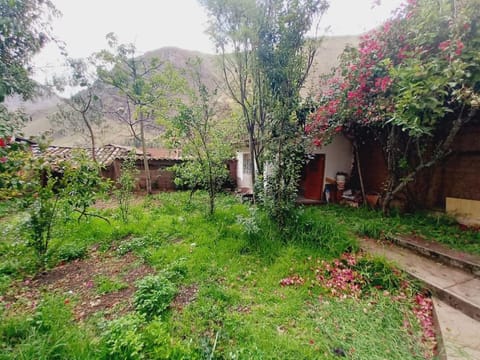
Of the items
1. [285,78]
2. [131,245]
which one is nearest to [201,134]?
[285,78]

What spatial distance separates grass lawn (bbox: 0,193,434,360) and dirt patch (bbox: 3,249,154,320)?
2cm

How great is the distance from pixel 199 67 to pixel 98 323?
5.21 m

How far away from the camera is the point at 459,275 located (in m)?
3.00

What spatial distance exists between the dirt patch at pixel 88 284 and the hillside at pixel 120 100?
2.20 metres

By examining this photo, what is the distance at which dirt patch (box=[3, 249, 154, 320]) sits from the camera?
2.66 metres

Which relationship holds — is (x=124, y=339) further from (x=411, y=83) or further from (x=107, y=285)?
(x=411, y=83)

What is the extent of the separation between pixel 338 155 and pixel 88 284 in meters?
7.20

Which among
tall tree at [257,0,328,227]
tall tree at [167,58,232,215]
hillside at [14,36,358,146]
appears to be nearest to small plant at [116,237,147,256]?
tall tree at [167,58,232,215]

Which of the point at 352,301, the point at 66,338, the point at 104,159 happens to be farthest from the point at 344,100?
the point at 104,159

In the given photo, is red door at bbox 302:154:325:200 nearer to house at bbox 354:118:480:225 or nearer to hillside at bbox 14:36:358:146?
house at bbox 354:118:480:225

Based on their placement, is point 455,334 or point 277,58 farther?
point 277,58

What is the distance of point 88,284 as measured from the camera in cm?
312

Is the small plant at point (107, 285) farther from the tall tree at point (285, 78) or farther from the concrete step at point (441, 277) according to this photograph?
the concrete step at point (441, 277)

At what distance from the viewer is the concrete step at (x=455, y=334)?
6.21ft
